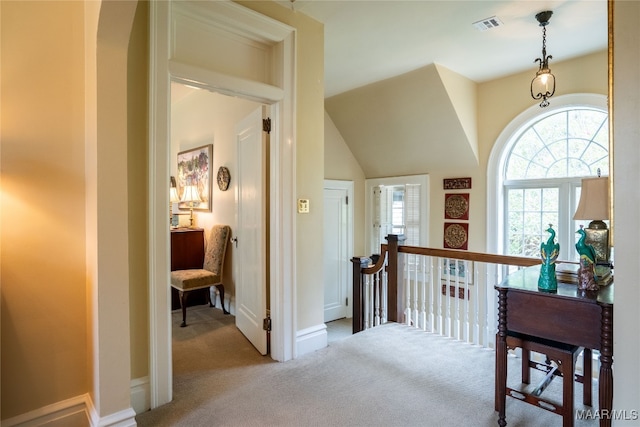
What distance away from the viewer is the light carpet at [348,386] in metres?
1.93

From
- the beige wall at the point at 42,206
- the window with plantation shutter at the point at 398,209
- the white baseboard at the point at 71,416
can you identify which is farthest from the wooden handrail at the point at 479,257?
the beige wall at the point at 42,206

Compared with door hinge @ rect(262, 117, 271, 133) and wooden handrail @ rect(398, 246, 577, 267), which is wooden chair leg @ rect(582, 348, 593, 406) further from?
door hinge @ rect(262, 117, 271, 133)

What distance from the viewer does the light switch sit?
8.84 ft

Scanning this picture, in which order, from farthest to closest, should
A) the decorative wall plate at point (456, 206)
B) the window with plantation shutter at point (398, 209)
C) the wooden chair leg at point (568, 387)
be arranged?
the window with plantation shutter at point (398, 209), the decorative wall plate at point (456, 206), the wooden chair leg at point (568, 387)

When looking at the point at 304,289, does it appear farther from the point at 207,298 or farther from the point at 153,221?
the point at 207,298

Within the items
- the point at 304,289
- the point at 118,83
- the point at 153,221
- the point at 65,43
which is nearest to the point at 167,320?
the point at 153,221

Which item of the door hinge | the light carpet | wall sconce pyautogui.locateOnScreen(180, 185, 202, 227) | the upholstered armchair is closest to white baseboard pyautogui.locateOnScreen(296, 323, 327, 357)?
the light carpet

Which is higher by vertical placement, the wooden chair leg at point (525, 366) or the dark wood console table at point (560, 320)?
the dark wood console table at point (560, 320)

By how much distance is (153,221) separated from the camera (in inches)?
79.4

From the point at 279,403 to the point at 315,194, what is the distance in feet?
5.02

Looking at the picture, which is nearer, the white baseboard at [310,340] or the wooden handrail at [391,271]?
the white baseboard at [310,340]

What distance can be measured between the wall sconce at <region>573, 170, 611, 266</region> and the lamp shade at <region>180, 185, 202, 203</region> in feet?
13.7

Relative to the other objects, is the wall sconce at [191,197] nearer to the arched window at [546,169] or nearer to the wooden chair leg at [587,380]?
the arched window at [546,169]

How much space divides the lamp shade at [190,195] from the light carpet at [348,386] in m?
2.16
